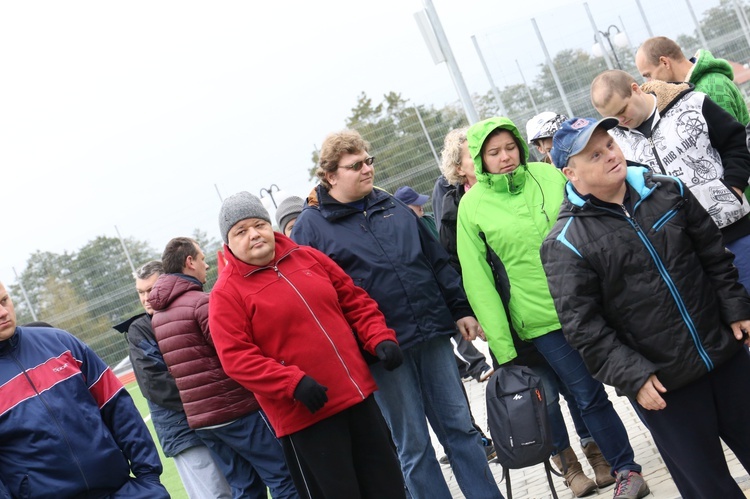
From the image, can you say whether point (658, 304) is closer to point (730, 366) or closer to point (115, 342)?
point (730, 366)

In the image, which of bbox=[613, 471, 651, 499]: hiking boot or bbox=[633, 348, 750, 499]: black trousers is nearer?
bbox=[633, 348, 750, 499]: black trousers

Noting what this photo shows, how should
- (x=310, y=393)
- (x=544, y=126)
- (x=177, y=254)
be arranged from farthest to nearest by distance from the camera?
1. (x=544, y=126)
2. (x=177, y=254)
3. (x=310, y=393)

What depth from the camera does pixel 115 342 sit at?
67.7 ft

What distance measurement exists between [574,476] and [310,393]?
218cm

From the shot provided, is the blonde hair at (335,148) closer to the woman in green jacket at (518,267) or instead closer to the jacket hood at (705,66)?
the woman in green jacket at (518,267)

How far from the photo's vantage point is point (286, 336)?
469 centimetres

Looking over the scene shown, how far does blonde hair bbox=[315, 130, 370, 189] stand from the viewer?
534 cm

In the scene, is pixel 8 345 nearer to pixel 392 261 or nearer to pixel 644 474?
pixel 392 261

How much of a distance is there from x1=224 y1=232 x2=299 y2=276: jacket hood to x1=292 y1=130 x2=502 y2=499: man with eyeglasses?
39 centimetres

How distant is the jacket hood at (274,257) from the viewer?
4789 millimetres

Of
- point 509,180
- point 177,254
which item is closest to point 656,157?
point 509,180

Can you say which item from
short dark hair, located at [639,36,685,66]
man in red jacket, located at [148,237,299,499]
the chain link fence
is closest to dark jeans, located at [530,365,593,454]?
man in red jacket, located at [148,237,299,499]

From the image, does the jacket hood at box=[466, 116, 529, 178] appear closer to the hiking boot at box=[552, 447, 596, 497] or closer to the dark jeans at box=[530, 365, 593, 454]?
the dark jeans at box=[530, 365, 593, 454]

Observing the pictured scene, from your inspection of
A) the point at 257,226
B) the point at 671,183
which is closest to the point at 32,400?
the point at 257,226
